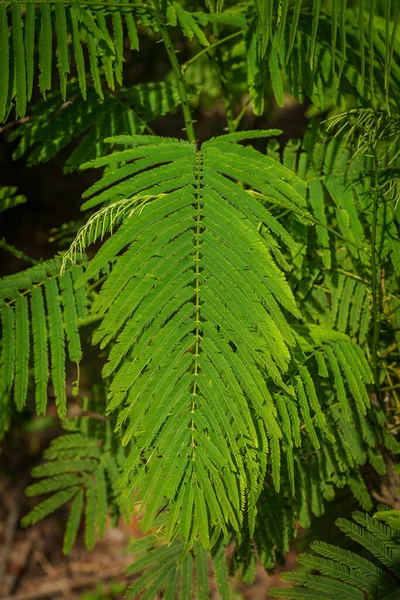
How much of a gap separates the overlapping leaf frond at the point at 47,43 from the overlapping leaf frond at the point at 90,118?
37cm

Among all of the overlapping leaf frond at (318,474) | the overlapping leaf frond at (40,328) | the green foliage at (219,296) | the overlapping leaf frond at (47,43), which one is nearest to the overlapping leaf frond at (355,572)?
the green foliage at (219,296)

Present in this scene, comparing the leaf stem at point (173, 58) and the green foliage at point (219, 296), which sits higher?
the leaf stem at point (173, 58)

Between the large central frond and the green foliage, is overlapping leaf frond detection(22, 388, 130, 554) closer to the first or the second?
the green foliage

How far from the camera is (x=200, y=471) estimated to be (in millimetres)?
1203

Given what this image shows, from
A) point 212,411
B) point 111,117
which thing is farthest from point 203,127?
point 212,411

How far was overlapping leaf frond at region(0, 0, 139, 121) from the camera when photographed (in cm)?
145

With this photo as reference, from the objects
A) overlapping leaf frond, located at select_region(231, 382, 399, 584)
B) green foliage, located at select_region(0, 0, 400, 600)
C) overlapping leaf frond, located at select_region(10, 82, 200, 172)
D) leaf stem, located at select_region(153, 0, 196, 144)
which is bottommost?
overlapping leaf frond, located at select_region(231, 382, 399, 584)

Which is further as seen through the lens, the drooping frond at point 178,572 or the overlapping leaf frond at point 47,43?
the drooping frond at point 178,572

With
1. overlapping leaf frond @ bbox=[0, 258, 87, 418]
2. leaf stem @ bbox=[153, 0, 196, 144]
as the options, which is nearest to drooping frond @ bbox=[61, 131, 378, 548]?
overlapping leaf frond @ bbox=[0, 258, 87, 418]

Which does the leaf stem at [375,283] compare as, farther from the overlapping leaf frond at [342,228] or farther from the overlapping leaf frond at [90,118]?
the overlapping leaf frond at [90,118]

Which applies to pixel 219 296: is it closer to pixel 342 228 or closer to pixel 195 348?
pixel 195 348

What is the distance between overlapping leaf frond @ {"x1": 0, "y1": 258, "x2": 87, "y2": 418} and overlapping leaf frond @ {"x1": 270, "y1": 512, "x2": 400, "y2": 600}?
0.77 metres

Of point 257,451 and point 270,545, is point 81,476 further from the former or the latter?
point 257,451

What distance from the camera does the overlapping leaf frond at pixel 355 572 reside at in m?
1.42
